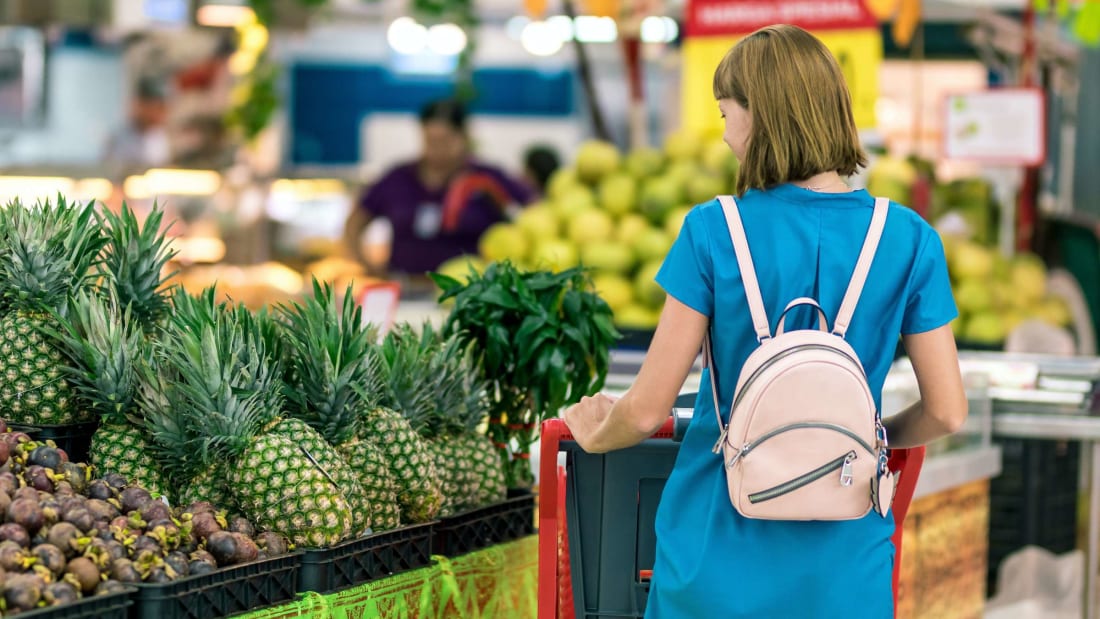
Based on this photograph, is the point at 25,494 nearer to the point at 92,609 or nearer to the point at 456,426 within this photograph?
the point at 92,609

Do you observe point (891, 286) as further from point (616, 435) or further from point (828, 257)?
point (616, 435)

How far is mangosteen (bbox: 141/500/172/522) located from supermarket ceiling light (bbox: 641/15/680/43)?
430 cm

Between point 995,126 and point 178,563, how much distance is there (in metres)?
5.23

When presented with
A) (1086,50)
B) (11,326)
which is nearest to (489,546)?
(11,326)

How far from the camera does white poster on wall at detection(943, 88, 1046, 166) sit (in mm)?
6578

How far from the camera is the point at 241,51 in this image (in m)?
9.77

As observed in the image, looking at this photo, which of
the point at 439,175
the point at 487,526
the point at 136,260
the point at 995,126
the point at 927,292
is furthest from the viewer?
the point at 439,175

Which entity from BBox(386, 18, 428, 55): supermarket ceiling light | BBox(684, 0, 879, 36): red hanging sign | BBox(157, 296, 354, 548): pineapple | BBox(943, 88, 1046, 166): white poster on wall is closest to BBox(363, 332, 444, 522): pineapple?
BBox(157, 296, 354, 548): pineapple

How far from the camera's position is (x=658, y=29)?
22.4 ft

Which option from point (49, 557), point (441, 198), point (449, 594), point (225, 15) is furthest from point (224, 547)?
point (225, 15)

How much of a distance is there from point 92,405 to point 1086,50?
11482 mm

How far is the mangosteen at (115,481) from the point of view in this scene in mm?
2623

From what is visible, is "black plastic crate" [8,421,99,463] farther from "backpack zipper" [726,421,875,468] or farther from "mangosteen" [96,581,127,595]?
"backpack zipper" [726,421,875,468]

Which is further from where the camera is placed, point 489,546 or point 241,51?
point 241,51
